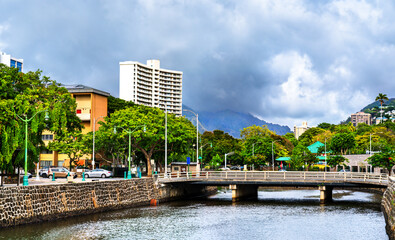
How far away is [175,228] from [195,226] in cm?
224

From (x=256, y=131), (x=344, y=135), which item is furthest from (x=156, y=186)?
(x=256, y=131)

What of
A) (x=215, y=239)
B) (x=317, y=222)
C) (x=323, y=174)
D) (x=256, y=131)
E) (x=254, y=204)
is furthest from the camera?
(x=256, y=131)

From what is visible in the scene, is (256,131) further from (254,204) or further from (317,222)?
(317,222)

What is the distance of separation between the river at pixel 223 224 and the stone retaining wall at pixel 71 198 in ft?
3.22

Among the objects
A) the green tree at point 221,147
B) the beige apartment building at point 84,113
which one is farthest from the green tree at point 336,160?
the beige apartment building at point 84,113

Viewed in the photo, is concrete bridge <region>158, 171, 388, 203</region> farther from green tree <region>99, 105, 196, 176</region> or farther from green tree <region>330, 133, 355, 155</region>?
green tree <region>330, 133, 355, 155</region>

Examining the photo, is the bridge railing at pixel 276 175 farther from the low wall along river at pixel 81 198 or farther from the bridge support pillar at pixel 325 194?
the low wall along river at pixel 81 198

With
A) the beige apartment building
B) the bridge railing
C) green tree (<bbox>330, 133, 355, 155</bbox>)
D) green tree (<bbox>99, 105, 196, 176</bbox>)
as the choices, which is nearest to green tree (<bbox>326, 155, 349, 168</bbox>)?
green tree (<bbox>330, 133, 355, 155</bbox>)

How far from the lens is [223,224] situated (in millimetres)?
45562

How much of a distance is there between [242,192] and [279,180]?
Result: 7.91 m

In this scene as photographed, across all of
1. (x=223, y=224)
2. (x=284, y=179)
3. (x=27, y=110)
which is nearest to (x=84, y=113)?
(x=284, y=179)

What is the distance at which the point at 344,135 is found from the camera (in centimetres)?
12394

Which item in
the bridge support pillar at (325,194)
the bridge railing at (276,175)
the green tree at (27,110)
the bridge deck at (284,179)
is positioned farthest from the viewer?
the bridge support pillar at (325,194)

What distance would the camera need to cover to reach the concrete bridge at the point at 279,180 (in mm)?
63062
